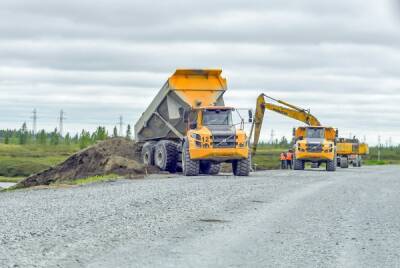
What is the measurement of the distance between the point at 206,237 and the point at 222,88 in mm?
20736

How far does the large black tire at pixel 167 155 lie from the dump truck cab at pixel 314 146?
10.6 metres

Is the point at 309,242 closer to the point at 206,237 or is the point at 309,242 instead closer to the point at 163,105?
the point at 206,237

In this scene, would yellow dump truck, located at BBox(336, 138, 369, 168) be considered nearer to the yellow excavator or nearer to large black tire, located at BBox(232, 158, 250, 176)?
the yellow excavator

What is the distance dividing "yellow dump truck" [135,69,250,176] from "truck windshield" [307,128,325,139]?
945 centimetres

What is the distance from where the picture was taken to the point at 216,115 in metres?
29.5

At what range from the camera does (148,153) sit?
108 feet

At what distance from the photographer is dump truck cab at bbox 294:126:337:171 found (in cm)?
4025

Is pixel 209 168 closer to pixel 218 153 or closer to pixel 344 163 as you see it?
pixel 218 153

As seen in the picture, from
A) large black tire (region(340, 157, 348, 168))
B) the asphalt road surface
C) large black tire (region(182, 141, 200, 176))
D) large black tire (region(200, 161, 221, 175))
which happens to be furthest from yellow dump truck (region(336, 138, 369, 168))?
the asphalt road surface

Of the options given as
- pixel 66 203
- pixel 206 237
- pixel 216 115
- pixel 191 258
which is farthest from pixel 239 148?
pixel 191 258

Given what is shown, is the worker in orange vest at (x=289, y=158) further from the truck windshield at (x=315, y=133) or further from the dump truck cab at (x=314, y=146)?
the truck windshield at (x=315, y=133)

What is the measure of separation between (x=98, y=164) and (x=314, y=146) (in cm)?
1255

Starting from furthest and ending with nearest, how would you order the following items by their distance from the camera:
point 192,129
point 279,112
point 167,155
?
1. point 279,112
2. point 167,155
3. point 192,129

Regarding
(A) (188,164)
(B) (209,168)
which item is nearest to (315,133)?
(B) (209,168)
